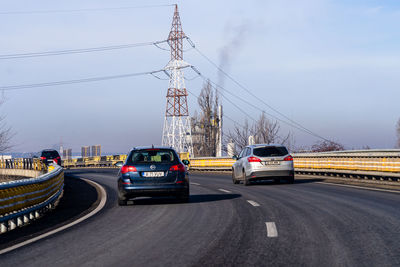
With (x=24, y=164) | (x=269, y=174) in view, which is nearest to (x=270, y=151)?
(x=269, y=174)

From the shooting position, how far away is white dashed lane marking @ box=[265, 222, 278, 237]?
29.3 ft

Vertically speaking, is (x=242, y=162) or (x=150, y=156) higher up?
(x=150, y=156)

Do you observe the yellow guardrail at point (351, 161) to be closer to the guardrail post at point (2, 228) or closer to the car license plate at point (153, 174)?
the car license plate at point (153, 174)

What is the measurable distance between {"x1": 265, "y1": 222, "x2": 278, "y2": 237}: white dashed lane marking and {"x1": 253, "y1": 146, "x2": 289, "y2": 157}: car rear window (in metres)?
12.2

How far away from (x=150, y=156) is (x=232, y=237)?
6.92 m

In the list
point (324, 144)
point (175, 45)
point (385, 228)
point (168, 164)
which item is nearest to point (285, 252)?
point (385, 228)

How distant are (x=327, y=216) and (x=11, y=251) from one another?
601cm

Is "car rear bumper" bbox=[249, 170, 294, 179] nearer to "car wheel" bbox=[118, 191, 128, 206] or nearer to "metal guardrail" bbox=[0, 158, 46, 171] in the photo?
"car wheel" bbox=[118, 191, 128, 206]

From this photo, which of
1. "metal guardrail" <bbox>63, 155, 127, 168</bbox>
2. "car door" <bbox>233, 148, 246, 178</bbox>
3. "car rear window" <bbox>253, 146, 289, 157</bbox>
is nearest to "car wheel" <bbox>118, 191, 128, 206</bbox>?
"car rear window" <bbox>253, 146, 289, 157</bbox>

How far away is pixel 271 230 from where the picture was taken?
938 centimetres

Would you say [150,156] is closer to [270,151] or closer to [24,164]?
[270,151]

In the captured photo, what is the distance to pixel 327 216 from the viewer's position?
1128 cm

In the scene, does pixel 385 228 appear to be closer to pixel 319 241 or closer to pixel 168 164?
pixel 319 241

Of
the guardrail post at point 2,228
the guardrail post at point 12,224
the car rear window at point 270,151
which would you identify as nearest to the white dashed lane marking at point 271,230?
the guardrail post at point 2,228
